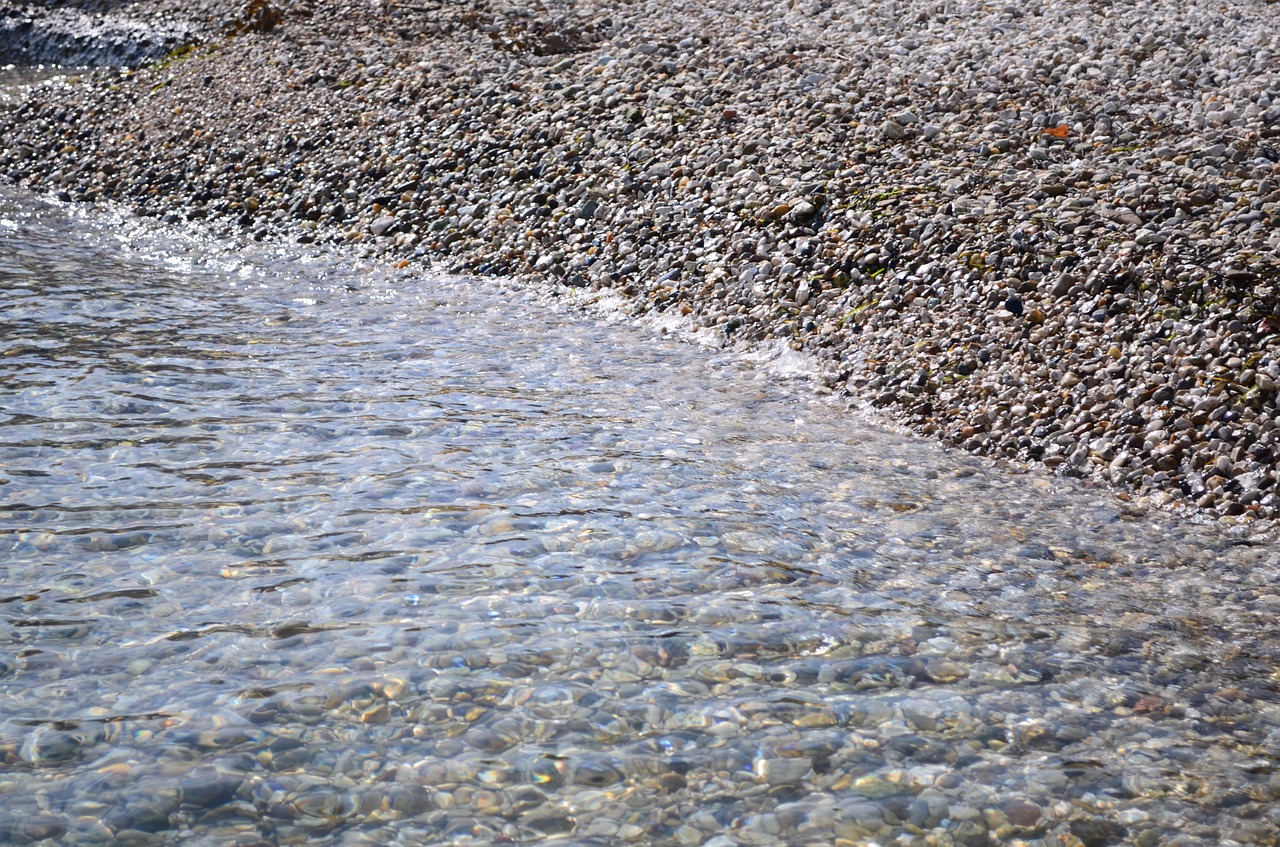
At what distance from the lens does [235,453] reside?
6.41 meters

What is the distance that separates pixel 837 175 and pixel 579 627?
669 cm

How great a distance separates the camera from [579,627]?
470 centimetres

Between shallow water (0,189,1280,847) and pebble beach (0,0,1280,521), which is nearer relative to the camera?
shallow water (0,189,1280,847)

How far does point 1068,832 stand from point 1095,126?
27.0 feet

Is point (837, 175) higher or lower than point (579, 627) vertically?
higher

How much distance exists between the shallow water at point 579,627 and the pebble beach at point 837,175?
112cm

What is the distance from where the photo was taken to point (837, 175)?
10219 millimetres

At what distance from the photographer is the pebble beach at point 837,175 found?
7293mm

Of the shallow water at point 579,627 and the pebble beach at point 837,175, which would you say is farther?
the pebble beach at point 837,175

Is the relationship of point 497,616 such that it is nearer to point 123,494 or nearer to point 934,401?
point 123,494

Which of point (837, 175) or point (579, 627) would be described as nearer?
point (579, 627)

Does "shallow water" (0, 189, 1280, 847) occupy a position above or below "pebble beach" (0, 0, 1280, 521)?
below

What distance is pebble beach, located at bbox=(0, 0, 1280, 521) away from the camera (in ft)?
23.9

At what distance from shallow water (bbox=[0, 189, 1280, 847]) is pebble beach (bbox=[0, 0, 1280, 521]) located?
1.12 meters
